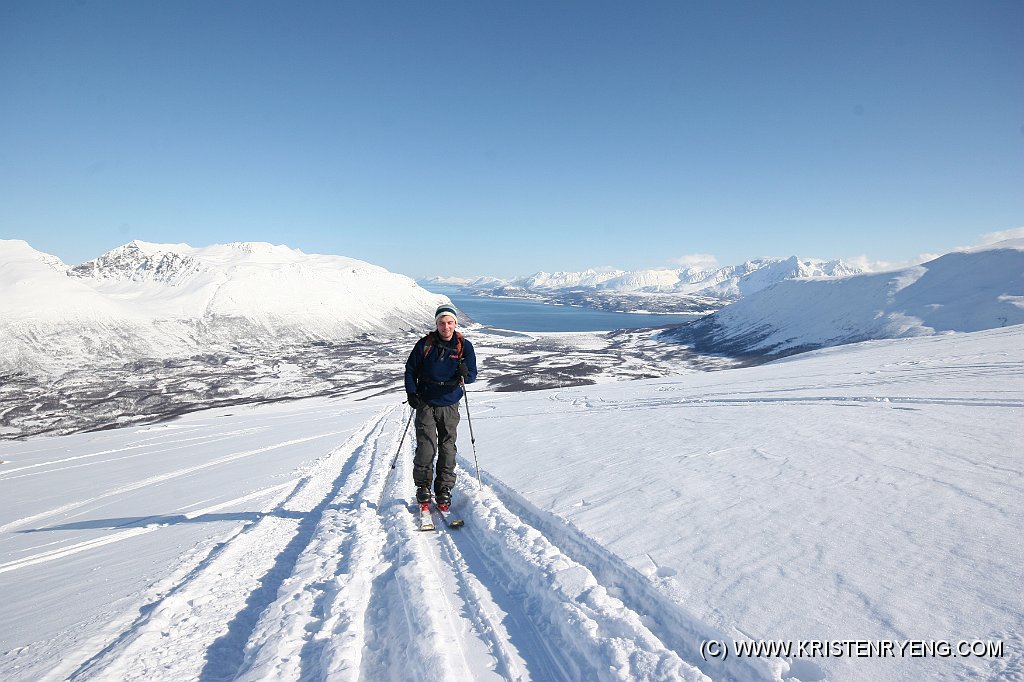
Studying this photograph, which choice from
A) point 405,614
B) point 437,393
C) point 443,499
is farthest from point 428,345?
point 405,614

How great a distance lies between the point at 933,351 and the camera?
A: 2434 centimetres

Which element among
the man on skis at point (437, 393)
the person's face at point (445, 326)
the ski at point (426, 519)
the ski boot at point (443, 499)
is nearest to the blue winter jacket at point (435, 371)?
the man on skis at point (437, 393)

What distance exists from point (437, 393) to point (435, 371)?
1.17 ft

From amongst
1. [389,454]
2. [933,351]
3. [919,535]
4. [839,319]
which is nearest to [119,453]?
[389,454]

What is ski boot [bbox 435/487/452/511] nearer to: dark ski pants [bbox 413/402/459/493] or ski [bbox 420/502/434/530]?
dark ski pants [bbox 413/402/459/493]

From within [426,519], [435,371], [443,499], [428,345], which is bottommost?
[426,519]

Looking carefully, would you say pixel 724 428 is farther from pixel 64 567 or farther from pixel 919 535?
pixel 64 567

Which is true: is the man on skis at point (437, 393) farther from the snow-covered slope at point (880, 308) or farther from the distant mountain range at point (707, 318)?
the distant mountain range at point (707, 318)

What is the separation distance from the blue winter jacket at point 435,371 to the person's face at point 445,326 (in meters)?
0.12

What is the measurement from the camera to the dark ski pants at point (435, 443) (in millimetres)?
6457

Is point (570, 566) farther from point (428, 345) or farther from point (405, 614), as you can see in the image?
point (428, 345)

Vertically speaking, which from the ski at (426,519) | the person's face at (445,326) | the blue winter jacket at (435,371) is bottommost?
the ski at (426,519)

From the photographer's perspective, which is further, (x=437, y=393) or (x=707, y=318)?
(x=707, y=318)

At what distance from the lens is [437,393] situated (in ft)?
21.2
